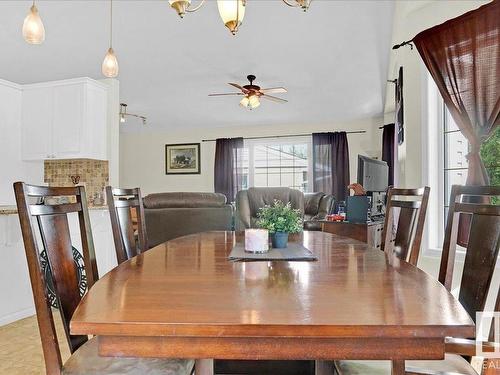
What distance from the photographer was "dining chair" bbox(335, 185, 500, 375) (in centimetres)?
Result: 110

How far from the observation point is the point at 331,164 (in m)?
7.70

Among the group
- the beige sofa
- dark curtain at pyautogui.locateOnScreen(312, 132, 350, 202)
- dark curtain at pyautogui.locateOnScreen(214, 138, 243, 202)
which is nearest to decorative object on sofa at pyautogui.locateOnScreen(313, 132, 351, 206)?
dark curtain at pyautogui.locateOnScreen(312, 132, 350, 202)

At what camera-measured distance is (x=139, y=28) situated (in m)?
3.99

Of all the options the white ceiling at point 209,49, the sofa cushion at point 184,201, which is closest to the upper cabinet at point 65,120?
the white ceiling at point 209,49

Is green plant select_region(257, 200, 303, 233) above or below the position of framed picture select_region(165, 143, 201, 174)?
below

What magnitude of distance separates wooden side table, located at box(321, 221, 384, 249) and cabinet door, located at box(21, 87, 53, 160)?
3426 mm

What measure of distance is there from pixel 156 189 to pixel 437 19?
7.20 m

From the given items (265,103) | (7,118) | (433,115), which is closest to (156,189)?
(265,103)

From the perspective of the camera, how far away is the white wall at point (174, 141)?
806 centimetres

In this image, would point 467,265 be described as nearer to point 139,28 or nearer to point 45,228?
point 45,228

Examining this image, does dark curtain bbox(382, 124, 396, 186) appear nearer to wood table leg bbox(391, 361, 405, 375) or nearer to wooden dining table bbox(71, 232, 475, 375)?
wooden dining table bbox(71, 232, 475, 375)

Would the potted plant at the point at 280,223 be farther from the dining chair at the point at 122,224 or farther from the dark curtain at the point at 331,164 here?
the dark curtain at the point at 331,164

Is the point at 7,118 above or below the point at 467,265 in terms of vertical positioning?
above

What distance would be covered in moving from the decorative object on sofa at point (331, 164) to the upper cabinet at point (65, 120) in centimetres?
446
